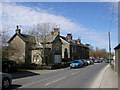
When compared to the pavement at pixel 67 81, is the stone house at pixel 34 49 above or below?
above

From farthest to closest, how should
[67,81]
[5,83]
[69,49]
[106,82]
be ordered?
[69,49] → [67,81] → [106,82] → [5,83]

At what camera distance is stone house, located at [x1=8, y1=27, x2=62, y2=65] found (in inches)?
1351

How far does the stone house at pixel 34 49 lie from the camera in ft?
113

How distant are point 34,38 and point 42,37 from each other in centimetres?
211

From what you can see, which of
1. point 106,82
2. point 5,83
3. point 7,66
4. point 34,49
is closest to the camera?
point 5,83

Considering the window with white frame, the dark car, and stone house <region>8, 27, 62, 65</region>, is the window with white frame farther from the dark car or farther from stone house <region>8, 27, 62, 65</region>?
the dark car

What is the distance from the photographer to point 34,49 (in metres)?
37.9

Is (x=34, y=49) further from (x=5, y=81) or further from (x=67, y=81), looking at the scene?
(x=5, y=81)

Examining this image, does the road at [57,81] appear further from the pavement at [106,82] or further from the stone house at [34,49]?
the stone house at [34,49]

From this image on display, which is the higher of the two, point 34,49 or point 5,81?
point 34,49

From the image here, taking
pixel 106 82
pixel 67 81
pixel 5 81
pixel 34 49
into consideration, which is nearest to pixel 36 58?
pixel 34 49

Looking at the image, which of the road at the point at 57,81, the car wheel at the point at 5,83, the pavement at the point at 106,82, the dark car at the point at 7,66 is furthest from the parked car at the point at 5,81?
the dark car at the point at 7,66

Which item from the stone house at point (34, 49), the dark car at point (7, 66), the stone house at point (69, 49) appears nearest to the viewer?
the dark car at point (7, 66)

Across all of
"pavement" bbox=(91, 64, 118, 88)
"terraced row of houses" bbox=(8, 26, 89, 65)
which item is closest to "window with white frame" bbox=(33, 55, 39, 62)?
"terraced row of houses" bbox=(8, 26, 89, 65)
